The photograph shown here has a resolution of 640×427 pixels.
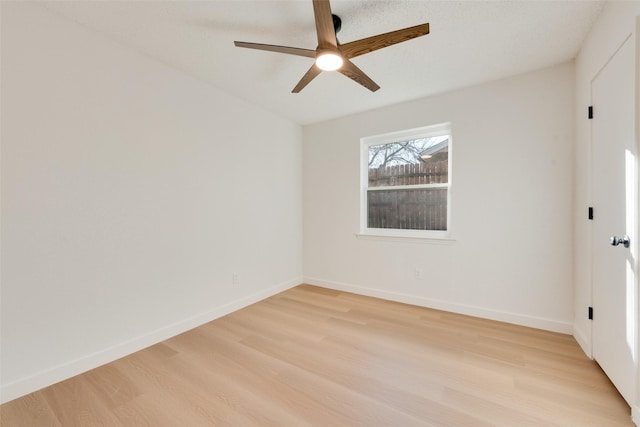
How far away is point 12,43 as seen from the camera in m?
1.67

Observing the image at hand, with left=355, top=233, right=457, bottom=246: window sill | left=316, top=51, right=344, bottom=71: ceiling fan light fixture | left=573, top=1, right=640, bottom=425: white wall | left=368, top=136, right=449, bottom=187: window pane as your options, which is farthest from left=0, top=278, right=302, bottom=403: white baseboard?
left=573, top=1, right=640, bottom=425: white wall

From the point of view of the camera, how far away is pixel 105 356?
6.72 ft

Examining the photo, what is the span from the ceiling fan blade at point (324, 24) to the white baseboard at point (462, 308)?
2.87m

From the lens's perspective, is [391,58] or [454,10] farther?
[391,58]

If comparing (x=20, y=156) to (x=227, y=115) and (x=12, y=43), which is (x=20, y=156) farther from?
(x=227, y=115)

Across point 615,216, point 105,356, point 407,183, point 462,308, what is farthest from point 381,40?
point 105,356

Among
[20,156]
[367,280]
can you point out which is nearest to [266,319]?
[367,280]

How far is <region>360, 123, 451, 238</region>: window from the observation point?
319 cm

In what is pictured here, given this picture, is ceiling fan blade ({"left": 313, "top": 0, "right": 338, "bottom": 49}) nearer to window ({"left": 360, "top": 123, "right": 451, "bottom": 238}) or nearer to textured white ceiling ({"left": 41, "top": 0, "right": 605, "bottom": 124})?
textured white ceiling ({"left": 41, "top": 0, "right": 605, "bottom": 124})

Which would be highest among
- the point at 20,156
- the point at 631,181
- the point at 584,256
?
the point at 20,156

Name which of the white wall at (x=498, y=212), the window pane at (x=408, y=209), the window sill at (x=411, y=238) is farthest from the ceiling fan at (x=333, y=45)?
the window sill at (x=411, y=238)

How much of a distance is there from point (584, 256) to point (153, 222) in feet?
12.2

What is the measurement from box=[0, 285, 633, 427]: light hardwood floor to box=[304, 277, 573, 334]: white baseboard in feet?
0.31

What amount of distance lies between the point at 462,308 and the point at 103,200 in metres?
3.63
